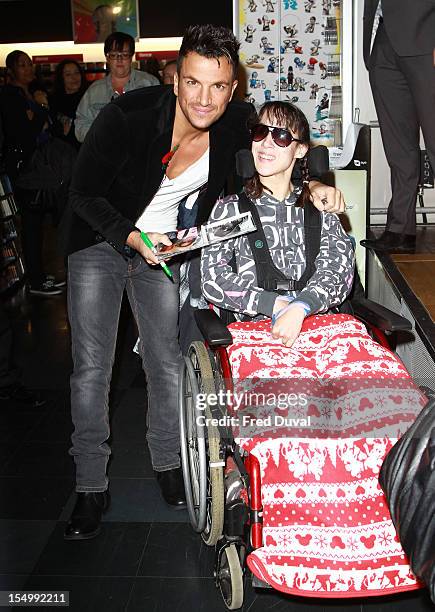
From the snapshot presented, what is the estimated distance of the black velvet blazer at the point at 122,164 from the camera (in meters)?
2.54

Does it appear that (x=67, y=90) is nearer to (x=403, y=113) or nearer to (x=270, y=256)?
(x=403, y=113)

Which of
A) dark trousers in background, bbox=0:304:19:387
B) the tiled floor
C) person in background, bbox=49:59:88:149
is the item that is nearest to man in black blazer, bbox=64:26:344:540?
the tiled floor

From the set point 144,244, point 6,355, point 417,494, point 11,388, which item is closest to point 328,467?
point 417,494

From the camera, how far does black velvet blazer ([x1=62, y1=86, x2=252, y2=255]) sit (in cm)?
254

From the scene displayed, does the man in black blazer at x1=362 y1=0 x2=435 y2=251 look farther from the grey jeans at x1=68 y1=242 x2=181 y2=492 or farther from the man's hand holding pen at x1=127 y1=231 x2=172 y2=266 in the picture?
the man's hand holding pen at x1=127 y1=231 x2=172 y2=266

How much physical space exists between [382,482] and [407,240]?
351 centimetres

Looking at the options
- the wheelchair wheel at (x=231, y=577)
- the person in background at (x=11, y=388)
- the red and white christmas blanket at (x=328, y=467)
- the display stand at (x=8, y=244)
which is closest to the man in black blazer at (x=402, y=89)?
the person in background at (x=11, y=388)

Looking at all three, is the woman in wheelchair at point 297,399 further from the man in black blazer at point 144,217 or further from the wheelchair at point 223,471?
the man in black blazer at point 144,217

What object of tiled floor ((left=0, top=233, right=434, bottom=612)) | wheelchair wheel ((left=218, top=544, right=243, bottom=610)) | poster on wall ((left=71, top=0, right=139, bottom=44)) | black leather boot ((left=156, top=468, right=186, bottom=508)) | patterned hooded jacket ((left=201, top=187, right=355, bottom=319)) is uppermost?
poster on wall ((left=71, top=0, right=139, bottom=44))

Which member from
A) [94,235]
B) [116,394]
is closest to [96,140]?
[94,235]

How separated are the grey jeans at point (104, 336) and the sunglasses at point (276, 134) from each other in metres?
0.54

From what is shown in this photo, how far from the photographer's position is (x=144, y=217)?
8.81ft

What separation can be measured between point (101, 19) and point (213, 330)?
34.4 feet

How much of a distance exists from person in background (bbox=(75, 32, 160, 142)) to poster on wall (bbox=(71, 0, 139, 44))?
23.2ft
